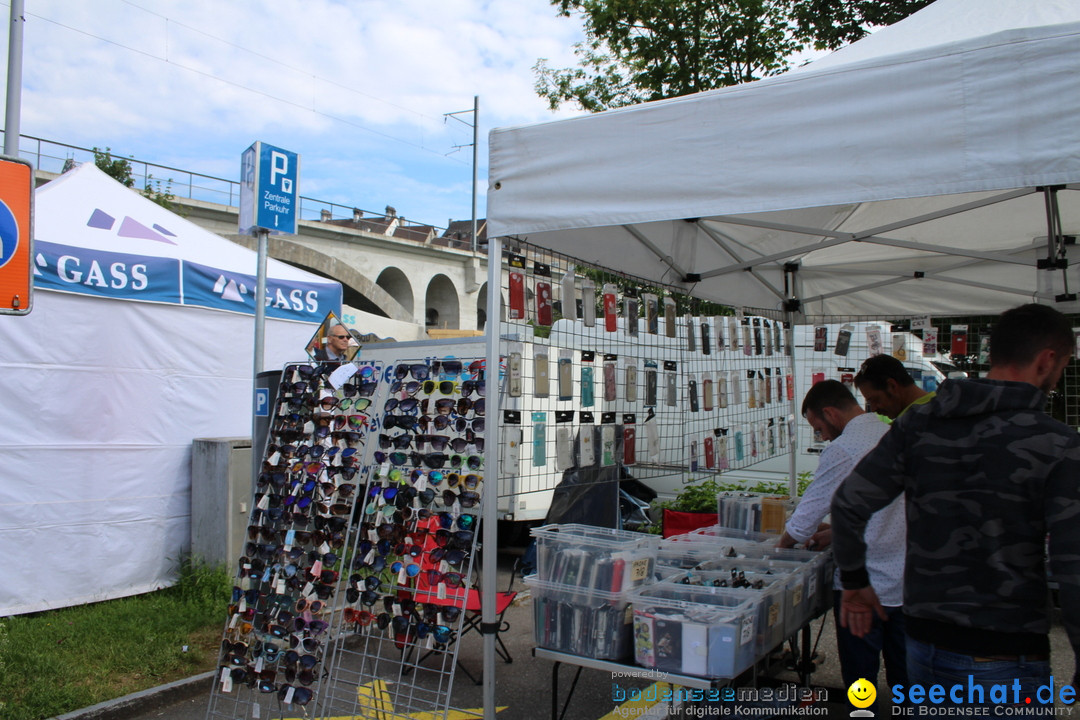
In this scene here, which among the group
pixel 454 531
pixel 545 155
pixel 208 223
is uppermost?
pixel 208 223

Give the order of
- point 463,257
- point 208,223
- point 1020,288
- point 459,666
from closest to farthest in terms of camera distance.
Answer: point 459,666, point 1020,288, point 208,223, point 463,257

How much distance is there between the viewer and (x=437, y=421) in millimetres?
3209

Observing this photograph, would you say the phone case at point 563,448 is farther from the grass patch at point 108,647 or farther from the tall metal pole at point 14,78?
the tall metal pole at point 14,78

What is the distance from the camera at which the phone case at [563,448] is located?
3576 millimetres

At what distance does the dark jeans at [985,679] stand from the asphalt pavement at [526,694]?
1.84 metres

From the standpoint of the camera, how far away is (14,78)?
226 inches

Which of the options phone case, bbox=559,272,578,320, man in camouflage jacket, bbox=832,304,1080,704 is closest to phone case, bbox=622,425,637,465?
phone case, bbox=559,272,578,320

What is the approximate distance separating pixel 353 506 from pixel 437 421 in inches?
21.1

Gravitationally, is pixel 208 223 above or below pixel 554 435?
above

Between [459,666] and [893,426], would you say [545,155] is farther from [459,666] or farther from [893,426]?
[459,666]

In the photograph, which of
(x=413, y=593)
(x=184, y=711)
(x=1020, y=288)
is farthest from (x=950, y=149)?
(x=184, y=711)

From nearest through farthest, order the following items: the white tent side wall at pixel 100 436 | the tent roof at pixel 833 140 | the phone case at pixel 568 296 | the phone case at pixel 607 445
Answer: 1. the tent roof at pixel 833 140
2. the phone case at pixel 568 296
3. the phone case at pixel 607 445
4. the white tent side wall at pixel 100 436

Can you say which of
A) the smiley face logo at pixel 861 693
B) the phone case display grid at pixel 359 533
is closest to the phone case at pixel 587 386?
the phone case display grid at pixel 359 533

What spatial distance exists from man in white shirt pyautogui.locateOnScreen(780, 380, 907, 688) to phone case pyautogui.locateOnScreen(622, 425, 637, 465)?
1.01 meters
